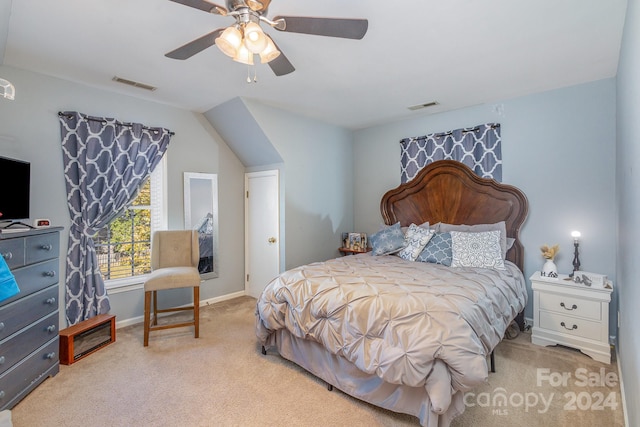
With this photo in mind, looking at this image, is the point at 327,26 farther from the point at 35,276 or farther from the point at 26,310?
the point at 26,310

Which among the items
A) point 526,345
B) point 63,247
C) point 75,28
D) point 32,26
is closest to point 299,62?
point 75,28

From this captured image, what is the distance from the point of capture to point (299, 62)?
255 centimetres

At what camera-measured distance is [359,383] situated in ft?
6.51

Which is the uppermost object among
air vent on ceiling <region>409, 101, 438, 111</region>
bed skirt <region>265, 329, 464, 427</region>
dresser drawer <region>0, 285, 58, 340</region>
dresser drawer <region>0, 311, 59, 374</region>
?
air vent on ceiling <region>409, 101, 438, 111</region>

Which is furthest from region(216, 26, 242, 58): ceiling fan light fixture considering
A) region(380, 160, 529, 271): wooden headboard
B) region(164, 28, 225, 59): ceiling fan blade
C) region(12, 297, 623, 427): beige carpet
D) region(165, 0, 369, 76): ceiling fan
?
region(380, 160, 529, 271): wooden headboard

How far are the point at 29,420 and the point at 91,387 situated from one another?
367 mm

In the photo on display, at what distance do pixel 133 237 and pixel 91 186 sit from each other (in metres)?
0.74

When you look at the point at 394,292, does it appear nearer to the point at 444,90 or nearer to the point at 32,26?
the point at 444,90

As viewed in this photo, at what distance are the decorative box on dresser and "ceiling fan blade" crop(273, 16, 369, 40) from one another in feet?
7.28

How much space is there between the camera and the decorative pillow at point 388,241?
3586 mm

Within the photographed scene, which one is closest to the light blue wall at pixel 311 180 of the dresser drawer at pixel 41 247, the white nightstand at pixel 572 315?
the dresser drawer at pixel 41 247

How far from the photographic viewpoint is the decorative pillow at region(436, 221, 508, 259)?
3170 millimetres

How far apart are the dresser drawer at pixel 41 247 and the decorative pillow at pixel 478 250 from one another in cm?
357

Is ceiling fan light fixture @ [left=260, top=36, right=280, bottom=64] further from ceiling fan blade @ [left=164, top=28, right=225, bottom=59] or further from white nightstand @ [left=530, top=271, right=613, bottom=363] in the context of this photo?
white nightstand @ [left=530, top=271, right=613, bottom=363]
